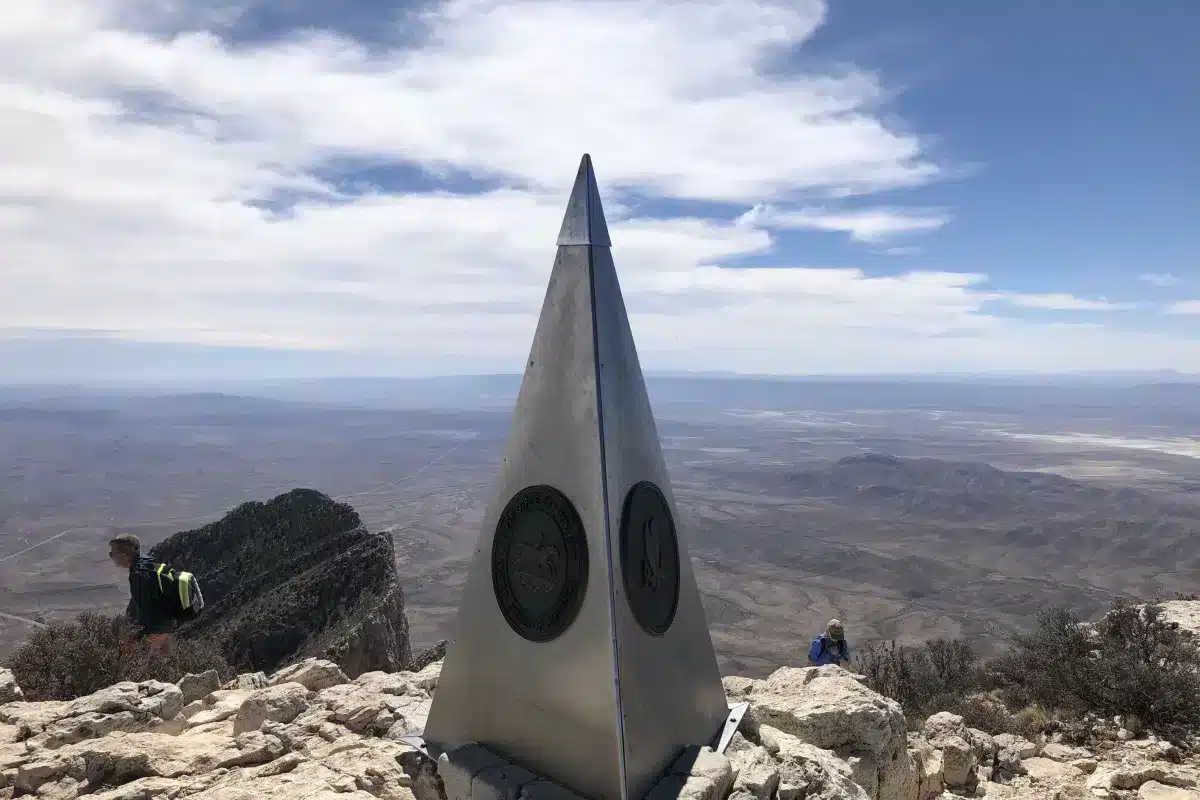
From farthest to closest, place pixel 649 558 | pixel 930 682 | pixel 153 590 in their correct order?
pixel 930 682 → pixel 153 590 → pixel 649 558

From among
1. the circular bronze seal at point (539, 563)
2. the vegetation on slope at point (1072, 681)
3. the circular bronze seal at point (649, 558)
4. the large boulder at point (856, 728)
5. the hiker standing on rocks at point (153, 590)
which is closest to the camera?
the circular bronze seal at point (539, 563)

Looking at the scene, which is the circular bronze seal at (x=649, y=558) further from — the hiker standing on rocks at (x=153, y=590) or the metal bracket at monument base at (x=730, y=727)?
the hiker standing on rocks at (x=153, y=590)

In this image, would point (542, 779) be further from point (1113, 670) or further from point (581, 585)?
point (1113, 670)

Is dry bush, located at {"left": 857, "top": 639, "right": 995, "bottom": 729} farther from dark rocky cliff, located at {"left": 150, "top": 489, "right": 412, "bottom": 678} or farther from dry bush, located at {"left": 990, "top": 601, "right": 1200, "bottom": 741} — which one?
dark rocky cliff, located at {"left": 150, "top": 489, "right": 412, "bottom": 678}

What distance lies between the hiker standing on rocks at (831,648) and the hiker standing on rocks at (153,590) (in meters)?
5.68

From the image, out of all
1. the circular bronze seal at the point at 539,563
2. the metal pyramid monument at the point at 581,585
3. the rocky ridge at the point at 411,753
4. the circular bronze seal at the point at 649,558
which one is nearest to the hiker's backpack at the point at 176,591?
the rocky ridge at the point at 411,753

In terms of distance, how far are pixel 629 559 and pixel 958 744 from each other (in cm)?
426

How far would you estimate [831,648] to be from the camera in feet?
22.8

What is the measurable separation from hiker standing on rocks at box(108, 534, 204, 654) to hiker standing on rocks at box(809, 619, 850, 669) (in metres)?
5.68

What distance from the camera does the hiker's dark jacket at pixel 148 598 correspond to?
17.8 ft

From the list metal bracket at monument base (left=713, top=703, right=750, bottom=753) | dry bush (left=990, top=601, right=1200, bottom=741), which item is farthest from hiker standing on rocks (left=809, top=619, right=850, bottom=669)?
dry bush (left=990, top=601, right=1200, bottom=741)

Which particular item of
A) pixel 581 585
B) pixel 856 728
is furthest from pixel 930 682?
pixel 581 585

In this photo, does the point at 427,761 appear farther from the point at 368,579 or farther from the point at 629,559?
the point at 368,579

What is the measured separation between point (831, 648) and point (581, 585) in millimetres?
4103
